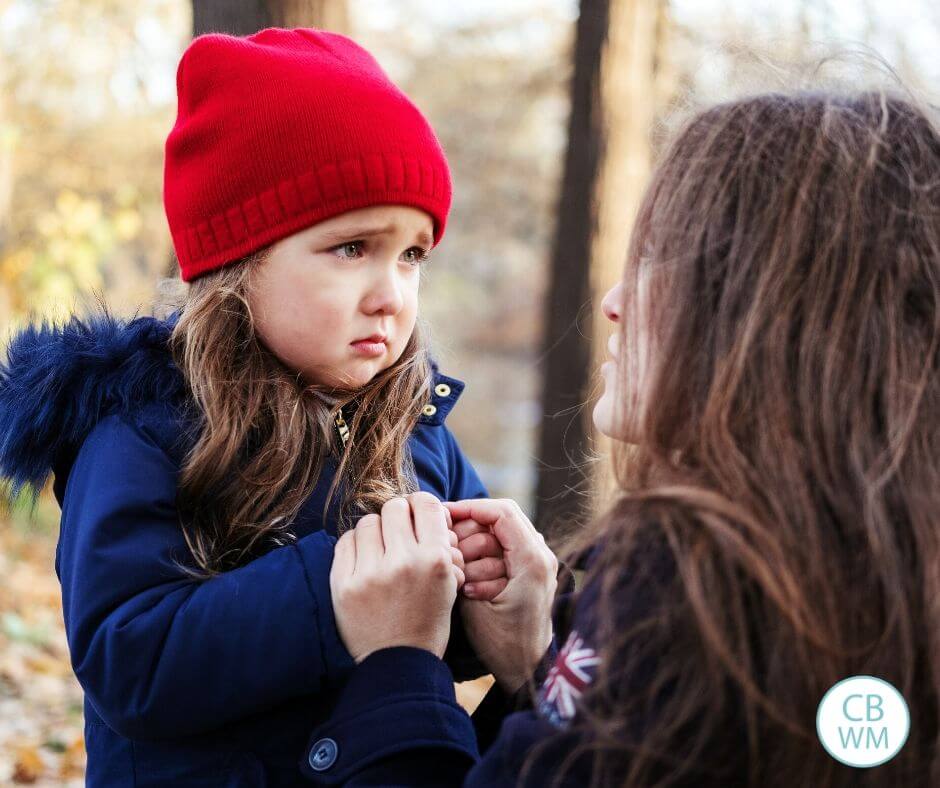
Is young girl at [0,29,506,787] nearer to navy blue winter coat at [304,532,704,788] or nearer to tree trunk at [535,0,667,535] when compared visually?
navy blue winter coat at [304,532,704,788]

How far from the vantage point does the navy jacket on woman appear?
5.41 feet

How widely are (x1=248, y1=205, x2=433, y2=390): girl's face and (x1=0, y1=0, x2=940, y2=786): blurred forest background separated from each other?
42 centimetres

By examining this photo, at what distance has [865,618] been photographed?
1.29 m

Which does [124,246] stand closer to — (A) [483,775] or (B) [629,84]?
(B) [629,84]

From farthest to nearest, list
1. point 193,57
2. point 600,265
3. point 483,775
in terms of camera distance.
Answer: point 600,265 < point 193,57 < point 483,775

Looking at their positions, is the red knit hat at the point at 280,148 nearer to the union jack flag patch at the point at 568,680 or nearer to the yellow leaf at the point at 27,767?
the union jack flag patch at the point at 568,680

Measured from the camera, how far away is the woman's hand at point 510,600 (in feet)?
6.20

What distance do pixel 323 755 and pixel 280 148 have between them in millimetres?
1116

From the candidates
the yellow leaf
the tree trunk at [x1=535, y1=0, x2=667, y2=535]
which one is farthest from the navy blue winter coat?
the tree trunk at [x1=535, y1=0, x2=667, y2=535]

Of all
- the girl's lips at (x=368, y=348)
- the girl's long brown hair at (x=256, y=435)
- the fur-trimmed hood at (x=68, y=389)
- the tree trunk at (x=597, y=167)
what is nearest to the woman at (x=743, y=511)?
the girl's long brown hair at (x=256, y=435)

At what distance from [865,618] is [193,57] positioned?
1.66m

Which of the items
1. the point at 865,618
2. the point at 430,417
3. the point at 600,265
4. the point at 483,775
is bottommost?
the point at 600,265

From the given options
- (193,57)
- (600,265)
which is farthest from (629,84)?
(193,57)

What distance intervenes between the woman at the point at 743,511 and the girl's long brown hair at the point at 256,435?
0.77ft
